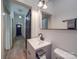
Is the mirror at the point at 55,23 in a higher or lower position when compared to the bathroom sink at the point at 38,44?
higher

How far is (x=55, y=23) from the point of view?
7.63 ft

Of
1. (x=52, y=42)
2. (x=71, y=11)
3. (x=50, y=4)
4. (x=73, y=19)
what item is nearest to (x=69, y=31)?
(x=73, y=19)

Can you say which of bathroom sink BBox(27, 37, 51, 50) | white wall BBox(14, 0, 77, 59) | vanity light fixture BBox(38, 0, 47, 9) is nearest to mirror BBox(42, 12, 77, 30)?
white wall BBox(14, 0, 77, 59)

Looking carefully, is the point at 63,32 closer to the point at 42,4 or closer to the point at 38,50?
the point at 38,50

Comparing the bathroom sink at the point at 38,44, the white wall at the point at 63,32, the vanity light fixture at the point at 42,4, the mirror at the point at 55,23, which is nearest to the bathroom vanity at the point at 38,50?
the bathroom sink at the point at 38,44

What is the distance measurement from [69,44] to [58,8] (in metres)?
0.92

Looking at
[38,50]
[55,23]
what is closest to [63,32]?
[55,23]

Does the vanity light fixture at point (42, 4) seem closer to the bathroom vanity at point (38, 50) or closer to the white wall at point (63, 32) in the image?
the white wall at point (63, 32)

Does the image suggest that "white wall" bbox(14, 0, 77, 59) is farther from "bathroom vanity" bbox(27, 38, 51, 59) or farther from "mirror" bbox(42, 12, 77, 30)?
"bathroom vanity" bbox(27, 38, 51, 59)

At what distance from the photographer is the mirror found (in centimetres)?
177

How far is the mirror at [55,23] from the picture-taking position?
1.77 m

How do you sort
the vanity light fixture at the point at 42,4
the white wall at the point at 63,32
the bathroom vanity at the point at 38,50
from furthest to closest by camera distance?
1. the vanity light fixture at the point at 42,4
2. the bathroom vanity at the point at 38,50
3. the white wall at the point at 63,32

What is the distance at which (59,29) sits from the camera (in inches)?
83.4

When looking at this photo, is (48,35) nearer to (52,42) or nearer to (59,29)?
(52,42)
